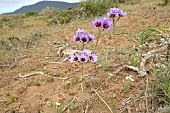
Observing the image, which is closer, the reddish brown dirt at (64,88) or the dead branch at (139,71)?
the reddish brown dirt at (64,88)

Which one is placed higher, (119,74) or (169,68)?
(169,68)

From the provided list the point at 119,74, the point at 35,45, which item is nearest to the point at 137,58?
the point at 119,74

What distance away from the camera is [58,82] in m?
2.53

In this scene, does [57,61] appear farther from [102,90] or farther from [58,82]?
[102,90]

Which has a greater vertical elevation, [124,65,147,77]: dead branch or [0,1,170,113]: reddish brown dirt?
[124,65,147,77]: dead branch

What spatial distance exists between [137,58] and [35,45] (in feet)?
6.75

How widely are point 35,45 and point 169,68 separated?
266 centimetres

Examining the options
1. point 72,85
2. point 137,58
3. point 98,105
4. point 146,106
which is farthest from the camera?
point 137,58

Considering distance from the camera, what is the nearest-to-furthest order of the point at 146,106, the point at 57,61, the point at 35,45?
1. the point at 146,106
2. the point at 57,61
3. the point at 35,45

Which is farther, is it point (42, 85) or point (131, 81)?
point (42, 85)

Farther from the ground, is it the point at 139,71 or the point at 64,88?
the point at 139,71

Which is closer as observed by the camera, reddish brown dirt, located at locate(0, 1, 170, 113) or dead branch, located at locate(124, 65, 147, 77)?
reddish brown dirt, located at locate(0, 1, 170, 113)

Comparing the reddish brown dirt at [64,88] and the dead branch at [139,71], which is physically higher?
the dead branch at [139,71]

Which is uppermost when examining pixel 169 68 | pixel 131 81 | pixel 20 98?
pixel 169 68
